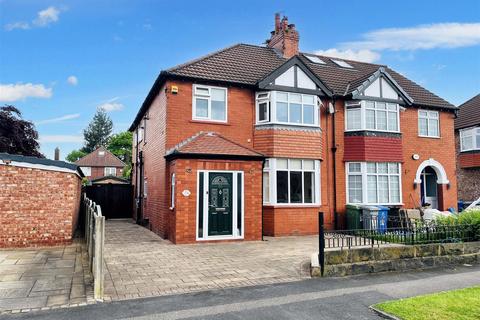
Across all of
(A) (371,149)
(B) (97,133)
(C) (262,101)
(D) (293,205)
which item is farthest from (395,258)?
(B) (97,133)

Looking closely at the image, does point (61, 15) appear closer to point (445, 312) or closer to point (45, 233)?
point (45, 233)

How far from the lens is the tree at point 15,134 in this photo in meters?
19.3

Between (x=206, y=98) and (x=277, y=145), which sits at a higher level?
(x=206, y=98)

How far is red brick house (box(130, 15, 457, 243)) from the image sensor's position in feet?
39.2

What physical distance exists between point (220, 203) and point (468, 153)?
791 inches

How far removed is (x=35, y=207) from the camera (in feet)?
33.2

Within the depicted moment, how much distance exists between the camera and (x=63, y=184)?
415 inches

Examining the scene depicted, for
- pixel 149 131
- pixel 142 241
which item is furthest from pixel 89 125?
pixel 142 241

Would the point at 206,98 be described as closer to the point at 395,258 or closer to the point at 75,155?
the point at 395,258

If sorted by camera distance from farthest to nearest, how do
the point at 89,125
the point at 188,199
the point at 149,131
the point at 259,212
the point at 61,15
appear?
the point at 89,125 → the point at 149,131 → the point at 61,15 → the point at 259,212 → the point at 188,199

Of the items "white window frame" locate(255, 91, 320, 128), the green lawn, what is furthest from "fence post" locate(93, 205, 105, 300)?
"white window frame" locate(255, 91, 320, 128)

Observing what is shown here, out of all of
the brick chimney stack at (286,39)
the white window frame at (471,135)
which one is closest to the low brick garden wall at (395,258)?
the brick chimney stack at (286,39)

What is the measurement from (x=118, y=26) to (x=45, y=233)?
32.7 ft

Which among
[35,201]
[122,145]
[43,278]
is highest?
[122,145]
